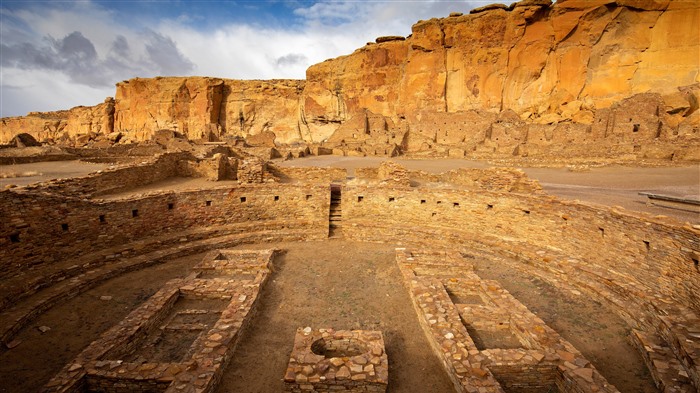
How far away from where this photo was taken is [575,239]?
903cm

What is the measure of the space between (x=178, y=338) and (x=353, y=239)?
6614 millimetres

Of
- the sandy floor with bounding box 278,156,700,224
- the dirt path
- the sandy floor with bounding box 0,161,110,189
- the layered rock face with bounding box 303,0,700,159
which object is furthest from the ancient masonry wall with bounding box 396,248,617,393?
the layered rock face with bounding box 303,0,700,159

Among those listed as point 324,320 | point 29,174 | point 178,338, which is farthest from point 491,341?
point 29,174

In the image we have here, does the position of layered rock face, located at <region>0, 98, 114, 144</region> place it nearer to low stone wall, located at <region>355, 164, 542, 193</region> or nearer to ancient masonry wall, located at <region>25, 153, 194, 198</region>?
ancient masonry wall, located at <region>25, 153, 194, 198</region>

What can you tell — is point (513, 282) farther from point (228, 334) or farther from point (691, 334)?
point (228, 334)

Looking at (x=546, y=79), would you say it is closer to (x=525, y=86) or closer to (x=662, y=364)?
(x=525, y=86)

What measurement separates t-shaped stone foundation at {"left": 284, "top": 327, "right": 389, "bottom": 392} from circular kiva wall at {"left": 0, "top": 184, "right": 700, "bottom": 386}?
14.7ft

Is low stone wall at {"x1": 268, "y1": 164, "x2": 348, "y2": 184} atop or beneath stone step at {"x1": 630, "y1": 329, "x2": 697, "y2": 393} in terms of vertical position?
atop

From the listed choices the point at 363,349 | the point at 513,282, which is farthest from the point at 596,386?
the point at 513,282

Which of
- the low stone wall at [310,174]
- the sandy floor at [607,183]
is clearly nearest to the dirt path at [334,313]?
the low stone wall at [310,174]

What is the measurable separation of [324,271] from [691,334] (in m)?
7.50

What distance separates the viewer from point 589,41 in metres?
34.1

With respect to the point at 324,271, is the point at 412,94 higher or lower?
higher

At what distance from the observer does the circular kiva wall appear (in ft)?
21.5
